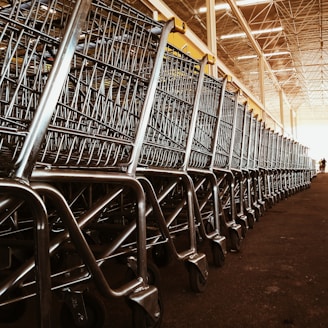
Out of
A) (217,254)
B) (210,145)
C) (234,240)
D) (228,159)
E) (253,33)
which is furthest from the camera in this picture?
(253,33)

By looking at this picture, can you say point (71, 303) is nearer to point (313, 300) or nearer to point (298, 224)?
point (313, 300)

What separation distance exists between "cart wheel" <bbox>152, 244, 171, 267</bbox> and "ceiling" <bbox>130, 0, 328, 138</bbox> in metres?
6.34

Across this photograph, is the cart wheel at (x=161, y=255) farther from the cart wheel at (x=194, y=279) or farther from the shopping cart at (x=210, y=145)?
the cart wheel at (x=194, y=279)

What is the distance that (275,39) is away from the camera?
1468 centimetres

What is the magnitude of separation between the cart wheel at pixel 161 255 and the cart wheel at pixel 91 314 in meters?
0.86

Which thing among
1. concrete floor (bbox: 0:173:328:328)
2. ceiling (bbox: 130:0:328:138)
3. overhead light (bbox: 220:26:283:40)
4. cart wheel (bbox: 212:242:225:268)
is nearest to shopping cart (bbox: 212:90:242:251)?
concrete floor (bbox: 0:173:328:328)

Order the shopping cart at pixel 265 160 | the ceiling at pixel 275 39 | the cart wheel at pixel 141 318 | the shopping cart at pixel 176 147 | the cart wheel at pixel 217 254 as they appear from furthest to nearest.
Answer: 1. the ceiling at pixel 275 39
2. the shopping cart at pixel 265 160
3. the cart wheel at pixel 217 254
4. the shopping cart at pixel 176 147
5. the cart wheel at pixel 141 318

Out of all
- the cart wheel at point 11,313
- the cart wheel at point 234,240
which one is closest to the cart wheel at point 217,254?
the cart wheel at point 234,240

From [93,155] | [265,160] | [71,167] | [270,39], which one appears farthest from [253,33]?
[71,167]

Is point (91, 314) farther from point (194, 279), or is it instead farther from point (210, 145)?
point (210, 145)

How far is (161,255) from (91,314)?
89 centimetres

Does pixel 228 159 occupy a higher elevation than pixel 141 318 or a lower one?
higher

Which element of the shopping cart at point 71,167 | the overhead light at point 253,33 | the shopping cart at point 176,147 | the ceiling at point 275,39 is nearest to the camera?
the shopping cart at point 71,167

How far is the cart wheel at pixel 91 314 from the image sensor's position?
1188 mm
